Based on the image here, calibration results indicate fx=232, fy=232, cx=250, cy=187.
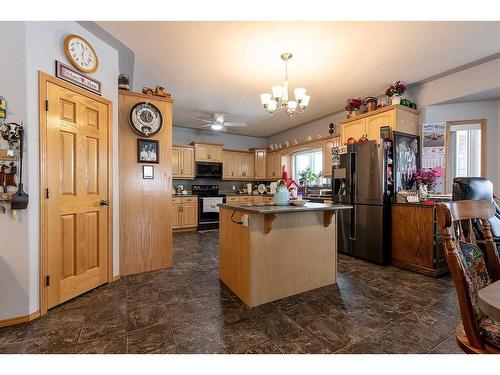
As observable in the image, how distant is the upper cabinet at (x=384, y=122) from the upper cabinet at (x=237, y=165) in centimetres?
343

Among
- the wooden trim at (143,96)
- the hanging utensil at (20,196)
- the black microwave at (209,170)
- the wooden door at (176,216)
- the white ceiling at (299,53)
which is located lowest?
the wooden door at (176,216)

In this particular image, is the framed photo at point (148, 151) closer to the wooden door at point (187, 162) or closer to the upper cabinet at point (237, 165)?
the wooden door at point (187, 162)

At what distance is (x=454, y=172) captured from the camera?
144 inches

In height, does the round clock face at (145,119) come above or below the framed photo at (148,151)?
above

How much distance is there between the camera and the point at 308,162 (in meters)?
6.26

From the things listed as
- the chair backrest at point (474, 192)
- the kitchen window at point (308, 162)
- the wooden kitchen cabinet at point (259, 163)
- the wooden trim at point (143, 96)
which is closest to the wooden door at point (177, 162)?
the wooden kitchen cabinet at point (259, 163)

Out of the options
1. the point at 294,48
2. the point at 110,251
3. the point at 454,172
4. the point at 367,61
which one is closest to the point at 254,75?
the point at 294,48

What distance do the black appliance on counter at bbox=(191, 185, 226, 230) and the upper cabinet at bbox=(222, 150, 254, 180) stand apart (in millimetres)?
715

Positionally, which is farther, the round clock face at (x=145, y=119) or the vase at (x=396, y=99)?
the vase at (x=396, y=99)

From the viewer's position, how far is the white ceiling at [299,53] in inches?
93.6

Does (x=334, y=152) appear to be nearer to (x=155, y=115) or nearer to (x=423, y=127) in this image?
(x=423, y=127)

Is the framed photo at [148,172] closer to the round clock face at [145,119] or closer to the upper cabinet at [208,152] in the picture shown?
the round clock face at [145,119]

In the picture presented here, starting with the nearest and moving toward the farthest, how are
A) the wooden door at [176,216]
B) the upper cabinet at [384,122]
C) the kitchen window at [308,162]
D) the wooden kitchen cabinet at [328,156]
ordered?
the upper cabinet at [384,122]
the wooden kitchen cabinet at [328,156]
the wooden door at [176,216]
the kitchen window at [308,162]

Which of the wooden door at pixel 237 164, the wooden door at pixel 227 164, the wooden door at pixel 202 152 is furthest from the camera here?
the wooden door at pixel 237 164
